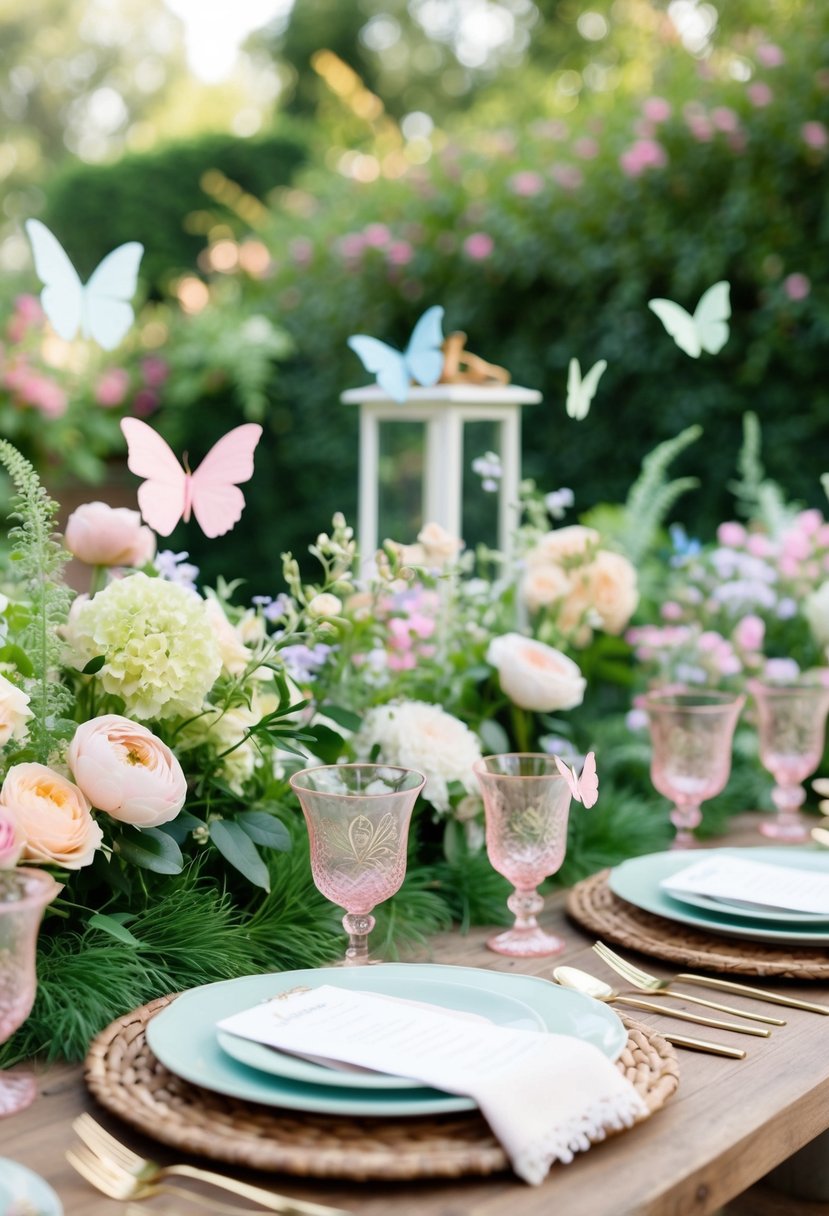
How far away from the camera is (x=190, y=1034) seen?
970 mm

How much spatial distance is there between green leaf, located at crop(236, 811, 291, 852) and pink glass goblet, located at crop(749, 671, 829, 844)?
0.72 m

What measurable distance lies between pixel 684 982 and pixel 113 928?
53cm

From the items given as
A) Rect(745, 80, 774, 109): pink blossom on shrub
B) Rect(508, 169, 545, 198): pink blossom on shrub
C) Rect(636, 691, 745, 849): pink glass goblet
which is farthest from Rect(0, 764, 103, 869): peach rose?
Rect(508, 169, 545, 198): pink blossom on shrub

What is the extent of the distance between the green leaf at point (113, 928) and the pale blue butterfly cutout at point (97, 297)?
586mm

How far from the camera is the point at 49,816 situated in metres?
1.05

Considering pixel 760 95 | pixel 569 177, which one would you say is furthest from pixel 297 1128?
pixel 569 177

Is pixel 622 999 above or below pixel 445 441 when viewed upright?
below

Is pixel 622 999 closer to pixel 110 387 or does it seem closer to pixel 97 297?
pixel 97 297

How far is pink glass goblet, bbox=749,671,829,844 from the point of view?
169 centimetres

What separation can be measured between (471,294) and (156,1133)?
4.46m

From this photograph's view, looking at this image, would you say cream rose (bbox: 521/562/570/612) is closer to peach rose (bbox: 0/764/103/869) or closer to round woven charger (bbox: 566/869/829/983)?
round woven charger (bbox: 566/869/829/983)

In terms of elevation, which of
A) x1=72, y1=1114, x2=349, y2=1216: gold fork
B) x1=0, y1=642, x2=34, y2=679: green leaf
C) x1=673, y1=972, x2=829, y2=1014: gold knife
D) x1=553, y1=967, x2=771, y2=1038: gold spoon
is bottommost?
x1=673, y1=972, x2=829, y2=1014: gold knife

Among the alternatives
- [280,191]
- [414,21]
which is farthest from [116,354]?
[414,21]

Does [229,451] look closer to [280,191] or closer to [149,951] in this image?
[149,951]
